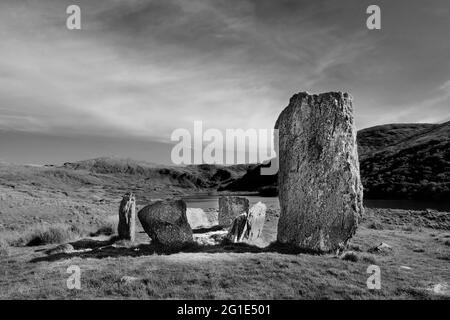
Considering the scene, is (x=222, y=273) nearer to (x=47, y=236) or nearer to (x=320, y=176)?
(x=320, y=176)

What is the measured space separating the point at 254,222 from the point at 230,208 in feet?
19.7

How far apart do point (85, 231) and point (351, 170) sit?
17245 millimetres

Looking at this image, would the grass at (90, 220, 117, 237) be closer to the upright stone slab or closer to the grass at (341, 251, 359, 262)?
the upright stone slab

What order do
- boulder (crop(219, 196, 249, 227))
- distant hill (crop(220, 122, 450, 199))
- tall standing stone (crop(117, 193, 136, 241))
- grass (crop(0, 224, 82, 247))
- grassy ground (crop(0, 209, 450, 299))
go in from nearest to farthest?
1. grassy ground (crop(0, 209, 450, 299))
2. tall standing stone (crop(117, 193, 136, 241))
3. grass (crop(0, 224, 82, 247))
4. boulder (crop(219, 196, 249, 227))
5. distant hill (crop(220, 122, 450, 199))

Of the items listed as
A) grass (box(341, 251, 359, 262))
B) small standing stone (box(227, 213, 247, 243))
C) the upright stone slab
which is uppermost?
the upright stone slab

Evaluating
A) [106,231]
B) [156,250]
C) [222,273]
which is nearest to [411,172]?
[106,231]

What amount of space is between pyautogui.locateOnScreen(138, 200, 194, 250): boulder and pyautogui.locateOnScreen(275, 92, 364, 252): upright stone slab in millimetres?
4354

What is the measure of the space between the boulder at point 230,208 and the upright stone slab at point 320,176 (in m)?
8.78

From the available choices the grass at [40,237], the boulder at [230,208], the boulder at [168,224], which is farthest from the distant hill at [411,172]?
the grass at [40,237]

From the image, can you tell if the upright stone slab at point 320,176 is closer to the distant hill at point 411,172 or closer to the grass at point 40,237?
the grass at point 40,237

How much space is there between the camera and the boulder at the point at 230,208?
24356 millimetres

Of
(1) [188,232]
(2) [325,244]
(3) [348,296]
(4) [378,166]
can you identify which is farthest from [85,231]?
(4) [378,166]

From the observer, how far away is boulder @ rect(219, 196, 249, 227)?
79.9 ft

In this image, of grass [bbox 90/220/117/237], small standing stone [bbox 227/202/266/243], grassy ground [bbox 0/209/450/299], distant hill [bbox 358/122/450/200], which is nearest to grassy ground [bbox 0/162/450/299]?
grassy ground [bbox 0/209/450/299]
